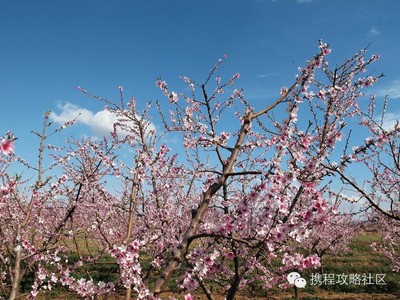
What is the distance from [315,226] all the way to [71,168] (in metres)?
4.67

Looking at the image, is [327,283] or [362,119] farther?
[327,283]

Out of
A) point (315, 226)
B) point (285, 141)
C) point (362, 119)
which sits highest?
point (362, 119)

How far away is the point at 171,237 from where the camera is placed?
200 inches

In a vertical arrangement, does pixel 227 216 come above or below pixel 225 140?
below

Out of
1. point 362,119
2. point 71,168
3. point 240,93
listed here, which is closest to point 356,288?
point 362,119

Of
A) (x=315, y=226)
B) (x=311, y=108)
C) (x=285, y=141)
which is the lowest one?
(x=315, y=226)

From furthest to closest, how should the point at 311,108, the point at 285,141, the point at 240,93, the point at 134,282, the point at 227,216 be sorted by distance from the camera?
1. the point at 240,93
2. the point at 311,108
3. the point at 285,141
4. the point at 134,282
5. the point at 227,216

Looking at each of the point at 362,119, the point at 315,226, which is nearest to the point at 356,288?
the point at 362,119

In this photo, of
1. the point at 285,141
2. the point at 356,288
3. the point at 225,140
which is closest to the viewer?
the point at 285,141

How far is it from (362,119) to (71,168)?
200 inches

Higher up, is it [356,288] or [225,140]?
[225,140]

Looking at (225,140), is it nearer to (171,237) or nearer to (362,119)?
(171,237)

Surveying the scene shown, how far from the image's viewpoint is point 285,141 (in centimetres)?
309

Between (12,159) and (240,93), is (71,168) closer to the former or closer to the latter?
(12,159)
